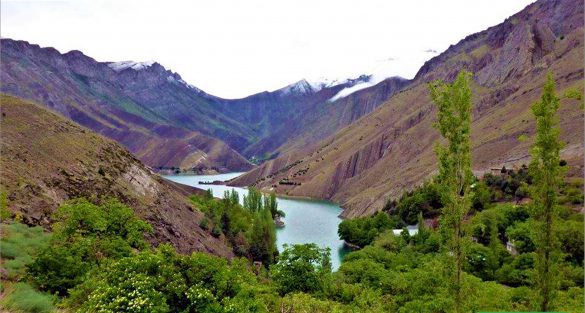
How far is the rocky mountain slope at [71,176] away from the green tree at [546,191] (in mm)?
25723

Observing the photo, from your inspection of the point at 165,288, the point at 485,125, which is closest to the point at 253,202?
the point at 165,288

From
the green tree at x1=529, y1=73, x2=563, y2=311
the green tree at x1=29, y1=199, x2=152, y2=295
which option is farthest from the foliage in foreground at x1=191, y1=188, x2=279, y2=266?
the green tree at x1=529, y1=73, x2=563, y2=311

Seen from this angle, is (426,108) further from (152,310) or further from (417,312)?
(152,310)

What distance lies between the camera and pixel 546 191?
15602 mm

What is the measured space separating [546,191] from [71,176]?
33426 millimetres

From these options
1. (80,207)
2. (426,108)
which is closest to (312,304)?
(80,207)

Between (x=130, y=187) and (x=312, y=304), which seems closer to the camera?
(x=312, y=304)

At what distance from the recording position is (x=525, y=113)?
114 m

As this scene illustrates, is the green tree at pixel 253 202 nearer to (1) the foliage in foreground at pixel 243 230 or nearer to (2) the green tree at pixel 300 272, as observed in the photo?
(1) the foliage in foreground at pixel 243 230

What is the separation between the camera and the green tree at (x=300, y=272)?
25.0m

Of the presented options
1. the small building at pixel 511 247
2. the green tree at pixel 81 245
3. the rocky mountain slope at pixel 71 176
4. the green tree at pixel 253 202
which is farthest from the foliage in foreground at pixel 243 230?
the green tree at pixel 81 245

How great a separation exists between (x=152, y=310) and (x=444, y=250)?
10.0 metres

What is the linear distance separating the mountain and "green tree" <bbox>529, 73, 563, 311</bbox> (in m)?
77.5

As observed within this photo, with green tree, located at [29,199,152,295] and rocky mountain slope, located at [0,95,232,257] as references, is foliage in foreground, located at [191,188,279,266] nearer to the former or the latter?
rocky mountain slope, located at [0,95,232,257]
